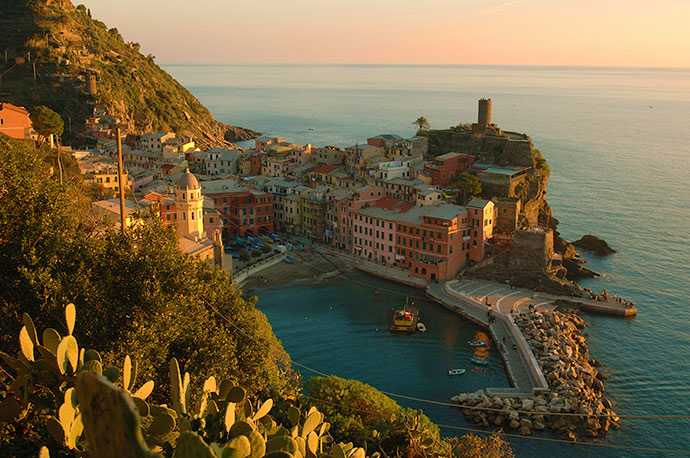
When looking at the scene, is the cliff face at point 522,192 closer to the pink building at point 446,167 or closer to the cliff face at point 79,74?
the pink building at point 446,167

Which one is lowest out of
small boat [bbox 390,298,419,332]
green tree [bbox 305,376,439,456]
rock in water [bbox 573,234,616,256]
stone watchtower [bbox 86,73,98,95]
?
small boat [bbox 390,298,419,332]

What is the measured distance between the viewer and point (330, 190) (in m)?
44.6

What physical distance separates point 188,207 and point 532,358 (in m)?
18.3

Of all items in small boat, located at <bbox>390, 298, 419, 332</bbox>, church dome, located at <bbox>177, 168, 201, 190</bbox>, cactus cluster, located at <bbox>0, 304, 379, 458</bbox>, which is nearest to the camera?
cactus cluster, located at <bbox>0, 304, 379, 458</bbox>

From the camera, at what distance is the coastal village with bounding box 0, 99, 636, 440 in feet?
82.1

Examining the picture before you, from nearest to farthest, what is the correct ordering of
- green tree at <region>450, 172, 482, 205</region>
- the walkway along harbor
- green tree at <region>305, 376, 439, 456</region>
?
1. green tree at <region>305, 376, 439, 456</region>
2. the walkway along harbor
3. green tree at <region>450, 172, 482, 205</region>

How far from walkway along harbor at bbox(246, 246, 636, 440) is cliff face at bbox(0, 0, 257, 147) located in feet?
126

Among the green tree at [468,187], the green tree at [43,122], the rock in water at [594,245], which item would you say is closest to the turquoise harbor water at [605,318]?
the rock in water at [594,245]

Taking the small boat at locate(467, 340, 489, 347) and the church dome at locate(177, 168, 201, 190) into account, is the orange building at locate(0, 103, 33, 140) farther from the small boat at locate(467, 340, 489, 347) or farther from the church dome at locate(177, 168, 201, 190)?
the small boat at locate(467, 340, 489, 347)

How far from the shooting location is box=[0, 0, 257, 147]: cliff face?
60750 millimetres

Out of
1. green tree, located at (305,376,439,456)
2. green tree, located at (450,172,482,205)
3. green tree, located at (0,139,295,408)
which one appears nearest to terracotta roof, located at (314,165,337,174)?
green tree, located at (450,172,482,205)

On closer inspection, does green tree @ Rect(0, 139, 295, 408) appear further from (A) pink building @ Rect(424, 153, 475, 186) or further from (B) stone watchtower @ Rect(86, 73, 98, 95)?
(B) stone watchtower @ Rect(86, 73, 98, 95)

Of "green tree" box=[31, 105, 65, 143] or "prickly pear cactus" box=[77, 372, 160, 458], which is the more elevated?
"green tree" box=[31, 105, 65, 143]

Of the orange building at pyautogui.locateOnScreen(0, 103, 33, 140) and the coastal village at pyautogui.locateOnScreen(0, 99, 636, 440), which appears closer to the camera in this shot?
the coastal village at pyautogui.locateOnScreen(0, 99, 636, 440)
